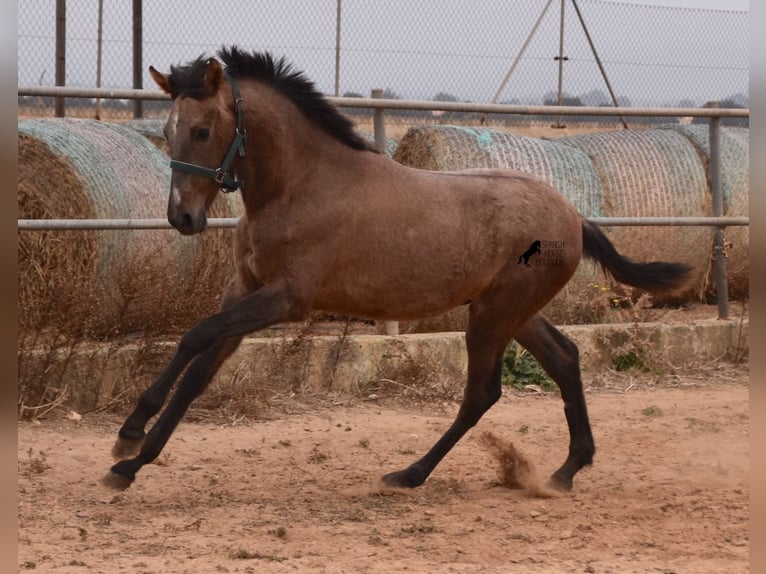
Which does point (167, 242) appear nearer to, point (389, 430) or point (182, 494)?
point (389, 430)

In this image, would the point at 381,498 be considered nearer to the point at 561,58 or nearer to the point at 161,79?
the point at 161,79

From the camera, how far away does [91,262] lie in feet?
21.4

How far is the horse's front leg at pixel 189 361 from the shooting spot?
4125 millimetres

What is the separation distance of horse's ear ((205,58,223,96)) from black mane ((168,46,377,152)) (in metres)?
0.24

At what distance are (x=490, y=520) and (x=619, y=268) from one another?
5.70ft

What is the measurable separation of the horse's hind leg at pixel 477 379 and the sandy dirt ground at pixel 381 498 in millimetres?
105

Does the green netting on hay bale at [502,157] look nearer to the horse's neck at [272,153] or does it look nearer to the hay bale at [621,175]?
the hay bale at [621,175]

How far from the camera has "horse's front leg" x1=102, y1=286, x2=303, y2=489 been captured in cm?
412

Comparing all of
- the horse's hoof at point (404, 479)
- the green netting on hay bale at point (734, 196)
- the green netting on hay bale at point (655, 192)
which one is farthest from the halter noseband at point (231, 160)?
the green netting on hay bale at point (734, 196)

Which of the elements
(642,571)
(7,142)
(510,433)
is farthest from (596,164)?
(7,142)

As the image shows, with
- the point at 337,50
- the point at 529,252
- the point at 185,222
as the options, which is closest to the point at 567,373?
the point at 529,252

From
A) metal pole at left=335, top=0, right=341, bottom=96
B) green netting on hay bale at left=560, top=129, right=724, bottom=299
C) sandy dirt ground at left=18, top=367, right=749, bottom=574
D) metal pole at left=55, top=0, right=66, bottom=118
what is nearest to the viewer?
sandy dirt ground at left=18, top=367, right=749, bottom=574

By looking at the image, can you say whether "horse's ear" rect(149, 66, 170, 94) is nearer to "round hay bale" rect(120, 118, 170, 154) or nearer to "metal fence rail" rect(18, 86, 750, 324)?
"metal fence rail" rect(18, 86, 750, 324)

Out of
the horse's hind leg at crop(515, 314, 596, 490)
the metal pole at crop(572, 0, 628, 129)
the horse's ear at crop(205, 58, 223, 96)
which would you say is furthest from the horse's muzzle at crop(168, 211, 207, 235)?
the metal pole at crop(572, 0, 628, 129)
